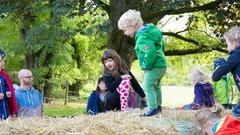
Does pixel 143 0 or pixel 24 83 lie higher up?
pixel 143 0

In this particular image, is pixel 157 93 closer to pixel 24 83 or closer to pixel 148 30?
pixel 148 30

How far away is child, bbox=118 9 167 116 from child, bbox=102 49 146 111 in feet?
1.90

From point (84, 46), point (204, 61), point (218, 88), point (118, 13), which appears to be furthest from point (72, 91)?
point (218, 88)

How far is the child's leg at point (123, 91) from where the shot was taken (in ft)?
21.1

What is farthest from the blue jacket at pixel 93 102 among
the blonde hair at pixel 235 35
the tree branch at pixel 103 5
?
the tree branch at pixel 103 5

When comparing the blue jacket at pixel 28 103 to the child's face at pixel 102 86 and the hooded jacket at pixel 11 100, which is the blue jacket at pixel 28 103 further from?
the child's face at pixel 102 86

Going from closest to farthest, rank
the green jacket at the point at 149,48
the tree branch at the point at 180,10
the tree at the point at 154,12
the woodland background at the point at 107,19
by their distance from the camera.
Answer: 1. the green jacket at the point at 149,48
2. the woodland background at the point at 107,19
3. the tree at the point at 154,12
4. the tree branch at the point at 180,10

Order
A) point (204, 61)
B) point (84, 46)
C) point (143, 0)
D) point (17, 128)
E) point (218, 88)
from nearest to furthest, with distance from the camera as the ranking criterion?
1. point (17, 128)
2. point (218, 88)
3. point (143, 0)
4. point (204, 61)
5. point (84, 46)

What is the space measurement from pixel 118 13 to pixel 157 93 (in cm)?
643

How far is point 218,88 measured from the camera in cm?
798

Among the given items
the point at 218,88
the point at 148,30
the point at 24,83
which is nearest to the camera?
the point at 148,30

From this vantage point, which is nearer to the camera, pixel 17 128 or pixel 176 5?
pixel 17 128

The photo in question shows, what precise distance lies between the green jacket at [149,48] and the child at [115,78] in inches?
25.2

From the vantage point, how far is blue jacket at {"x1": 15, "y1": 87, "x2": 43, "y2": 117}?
252 inches
